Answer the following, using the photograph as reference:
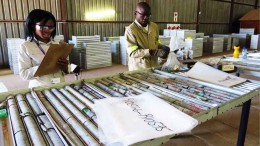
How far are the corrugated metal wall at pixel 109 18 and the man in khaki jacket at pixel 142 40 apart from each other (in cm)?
399

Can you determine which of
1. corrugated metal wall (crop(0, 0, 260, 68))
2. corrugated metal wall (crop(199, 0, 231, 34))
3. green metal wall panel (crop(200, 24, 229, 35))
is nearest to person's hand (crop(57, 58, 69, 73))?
corrugated metal wall (crop(0, 0, 260, 68))

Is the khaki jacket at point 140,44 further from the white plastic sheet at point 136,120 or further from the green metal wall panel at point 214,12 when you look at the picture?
the green metal wall panel at point 214,12

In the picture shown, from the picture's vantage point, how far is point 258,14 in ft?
33.2

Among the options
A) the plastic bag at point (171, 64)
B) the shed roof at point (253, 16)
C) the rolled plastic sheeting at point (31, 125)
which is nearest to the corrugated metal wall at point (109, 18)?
the shed roof at point (253, 16)

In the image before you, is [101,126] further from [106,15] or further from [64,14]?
[106,15]

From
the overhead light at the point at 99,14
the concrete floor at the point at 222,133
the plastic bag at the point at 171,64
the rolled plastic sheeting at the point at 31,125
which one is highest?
the overhead light at the point at 99,14

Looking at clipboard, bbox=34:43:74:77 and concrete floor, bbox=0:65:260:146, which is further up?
clipboard, bbox=34:43:74:77

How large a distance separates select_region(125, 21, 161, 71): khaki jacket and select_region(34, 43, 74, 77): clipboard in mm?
779

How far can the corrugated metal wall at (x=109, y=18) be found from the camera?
5.00 metres

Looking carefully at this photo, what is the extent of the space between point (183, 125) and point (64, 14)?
5.50 m

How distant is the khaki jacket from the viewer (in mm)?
2131

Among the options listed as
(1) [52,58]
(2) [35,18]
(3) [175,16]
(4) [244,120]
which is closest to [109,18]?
(3) [175,16]

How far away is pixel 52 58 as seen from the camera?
1.46 meters

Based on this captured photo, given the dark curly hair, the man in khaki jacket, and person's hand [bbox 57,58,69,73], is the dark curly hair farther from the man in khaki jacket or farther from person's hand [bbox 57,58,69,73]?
the man in khaki jacket
